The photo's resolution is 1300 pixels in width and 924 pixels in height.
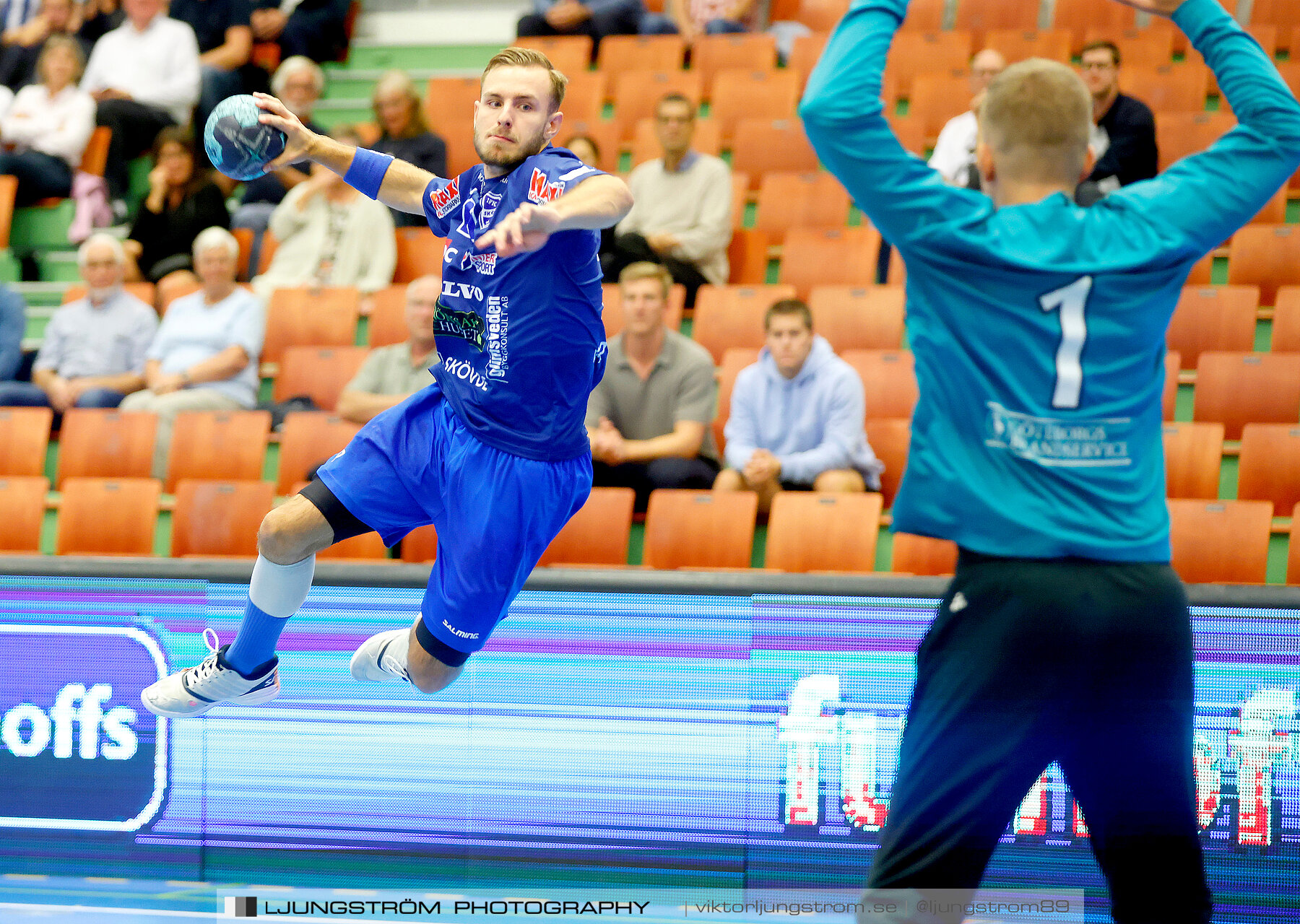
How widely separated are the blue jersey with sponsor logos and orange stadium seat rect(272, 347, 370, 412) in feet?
13.1

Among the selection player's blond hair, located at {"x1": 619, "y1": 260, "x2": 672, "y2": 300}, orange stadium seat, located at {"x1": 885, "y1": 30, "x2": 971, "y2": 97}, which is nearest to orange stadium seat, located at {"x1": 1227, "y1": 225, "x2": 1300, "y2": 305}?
orange stadium seat, located at {"x1": 885, "y1": 30, "x2": 971, "y2": 97}

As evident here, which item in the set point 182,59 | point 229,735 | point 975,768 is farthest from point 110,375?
point 975,768

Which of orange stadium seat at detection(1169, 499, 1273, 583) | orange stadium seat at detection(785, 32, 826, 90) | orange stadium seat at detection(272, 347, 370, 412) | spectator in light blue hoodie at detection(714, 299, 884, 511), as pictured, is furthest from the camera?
orange stadium seat at detection(785, 32, 826, 90)

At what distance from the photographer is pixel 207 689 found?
4293 millimetres

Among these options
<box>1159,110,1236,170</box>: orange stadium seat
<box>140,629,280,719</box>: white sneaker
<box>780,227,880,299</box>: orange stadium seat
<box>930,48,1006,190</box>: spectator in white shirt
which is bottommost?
<box>140,629,280,719</box>: white sneaker

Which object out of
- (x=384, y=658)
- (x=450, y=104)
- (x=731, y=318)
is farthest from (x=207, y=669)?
(x=450, y=104)

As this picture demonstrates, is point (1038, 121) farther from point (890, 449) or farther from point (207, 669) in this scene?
point (890, 449)

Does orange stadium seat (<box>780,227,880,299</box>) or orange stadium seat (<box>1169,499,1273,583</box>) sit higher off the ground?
orange stadium seat (<box>780,227,880,299</box>)

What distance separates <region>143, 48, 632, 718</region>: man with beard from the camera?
3.94 m

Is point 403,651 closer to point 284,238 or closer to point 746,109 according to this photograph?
point 284,238

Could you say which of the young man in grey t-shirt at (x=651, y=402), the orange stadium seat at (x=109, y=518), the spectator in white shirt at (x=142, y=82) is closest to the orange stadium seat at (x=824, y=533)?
the young man in grey t-shirt at (x=651, y=402)

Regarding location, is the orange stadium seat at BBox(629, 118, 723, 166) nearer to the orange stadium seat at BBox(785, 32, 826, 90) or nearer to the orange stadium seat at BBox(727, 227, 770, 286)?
the orange stadium seat at BBox(785, 32, 826, 90)

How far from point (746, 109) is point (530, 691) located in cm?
664

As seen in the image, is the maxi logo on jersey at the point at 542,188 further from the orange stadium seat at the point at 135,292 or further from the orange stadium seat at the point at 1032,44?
the orange stadium seat at the point at 1032,44
